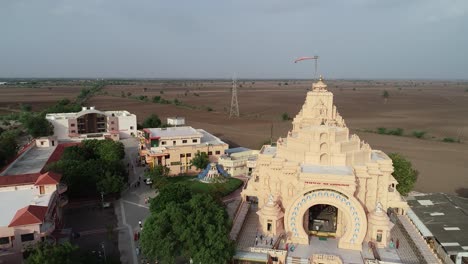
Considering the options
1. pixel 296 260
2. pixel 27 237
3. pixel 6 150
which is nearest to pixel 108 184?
pixel 27 237

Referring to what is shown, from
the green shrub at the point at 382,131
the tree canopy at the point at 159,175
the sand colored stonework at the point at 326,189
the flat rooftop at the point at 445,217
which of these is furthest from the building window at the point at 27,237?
the green shrub at the point at 382,131

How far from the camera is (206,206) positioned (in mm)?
23031

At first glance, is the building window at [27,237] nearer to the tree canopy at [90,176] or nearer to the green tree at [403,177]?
the tree canopy at [90,176]

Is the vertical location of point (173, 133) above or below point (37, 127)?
above

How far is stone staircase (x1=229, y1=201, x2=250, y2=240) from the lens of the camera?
963 inches

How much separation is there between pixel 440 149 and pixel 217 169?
3898 cm

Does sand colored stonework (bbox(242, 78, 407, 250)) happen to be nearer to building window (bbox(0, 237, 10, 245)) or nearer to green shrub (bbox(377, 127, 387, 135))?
building window (bbox(0, 237, 10, 245))

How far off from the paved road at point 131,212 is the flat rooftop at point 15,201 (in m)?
6.41

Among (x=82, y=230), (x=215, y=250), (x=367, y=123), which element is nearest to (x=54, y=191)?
(x=82, y=230)

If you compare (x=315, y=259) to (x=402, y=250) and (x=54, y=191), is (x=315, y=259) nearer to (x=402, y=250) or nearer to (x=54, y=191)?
(x=402, y=250)

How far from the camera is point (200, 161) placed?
43719 mm

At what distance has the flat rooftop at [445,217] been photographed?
24956 mm

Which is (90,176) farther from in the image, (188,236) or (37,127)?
(37,127)

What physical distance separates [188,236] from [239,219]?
704 centimetres
